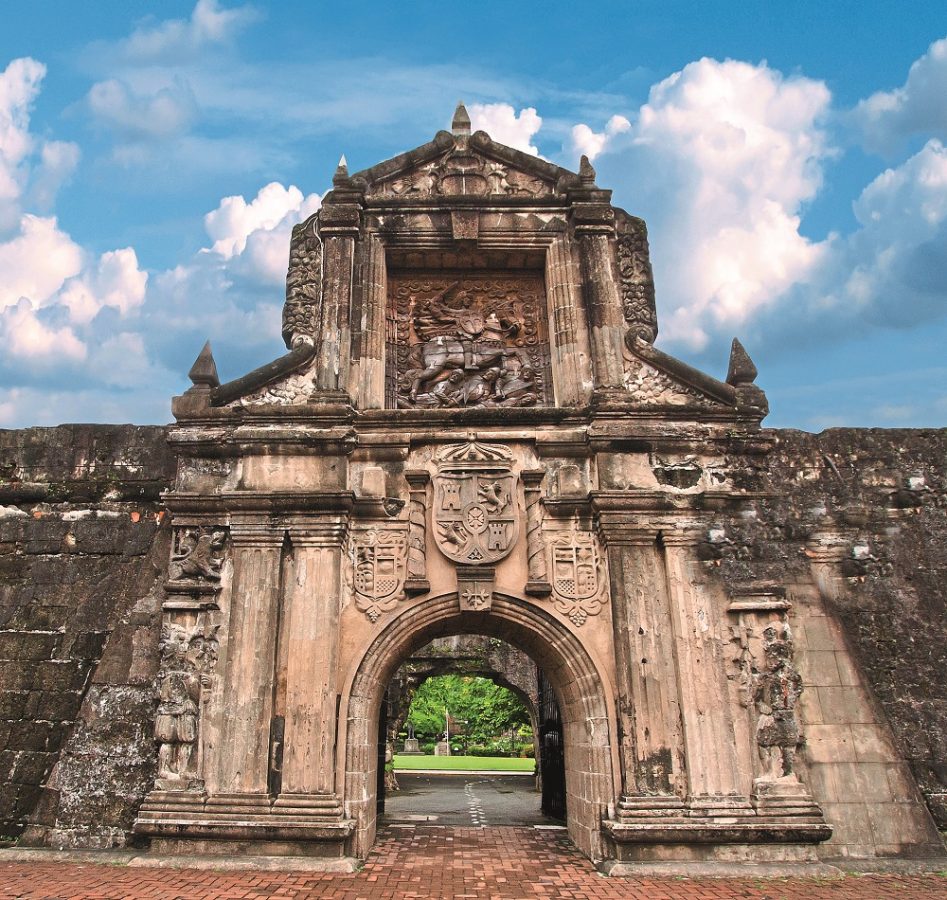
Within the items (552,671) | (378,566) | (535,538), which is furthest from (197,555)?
(552,671)

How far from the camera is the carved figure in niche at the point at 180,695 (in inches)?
299

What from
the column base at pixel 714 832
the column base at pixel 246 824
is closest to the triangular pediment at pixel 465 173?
the column base at pixel 246 824

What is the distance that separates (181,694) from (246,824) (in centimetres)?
146

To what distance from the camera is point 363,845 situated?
25.1ft

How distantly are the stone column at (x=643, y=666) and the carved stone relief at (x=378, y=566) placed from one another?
2295 millimetres

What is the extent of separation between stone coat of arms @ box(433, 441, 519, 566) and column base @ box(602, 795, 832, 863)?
9.63ft

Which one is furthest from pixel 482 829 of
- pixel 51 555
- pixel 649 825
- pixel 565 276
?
pixel 565 276

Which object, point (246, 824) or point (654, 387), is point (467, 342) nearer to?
point (654, 387)

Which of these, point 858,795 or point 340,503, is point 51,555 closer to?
point 340,503

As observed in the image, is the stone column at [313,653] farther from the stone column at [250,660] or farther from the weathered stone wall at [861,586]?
the weathered stone wall at [861,586]

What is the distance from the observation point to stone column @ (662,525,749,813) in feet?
24.6

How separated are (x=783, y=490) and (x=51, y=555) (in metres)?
9.10

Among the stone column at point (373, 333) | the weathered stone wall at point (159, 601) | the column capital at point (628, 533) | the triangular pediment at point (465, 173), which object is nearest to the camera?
the weathered stone wall at point (159, 601)

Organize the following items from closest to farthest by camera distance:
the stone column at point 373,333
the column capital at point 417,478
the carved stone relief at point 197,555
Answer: the carved stone relief at point 197,555, the column capital at point 417,478, the stone column at point 373,333
